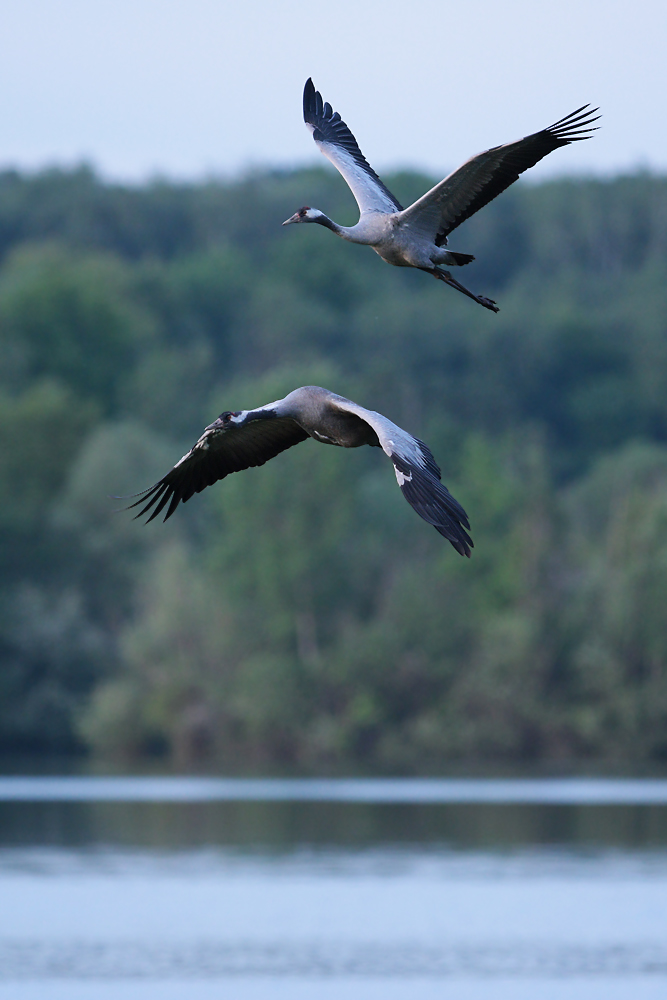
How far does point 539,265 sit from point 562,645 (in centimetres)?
5947

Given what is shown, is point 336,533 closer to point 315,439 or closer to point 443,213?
point 443,213

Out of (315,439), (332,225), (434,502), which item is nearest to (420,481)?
(434,502)

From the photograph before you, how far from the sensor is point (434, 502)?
35.2 feet

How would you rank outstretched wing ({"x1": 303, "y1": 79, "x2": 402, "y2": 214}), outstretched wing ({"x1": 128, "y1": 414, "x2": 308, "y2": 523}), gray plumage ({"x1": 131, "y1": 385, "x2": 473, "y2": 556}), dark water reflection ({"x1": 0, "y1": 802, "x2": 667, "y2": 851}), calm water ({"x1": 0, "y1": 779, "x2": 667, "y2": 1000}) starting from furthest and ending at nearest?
dark water reflection ({"x1": 0, "y1": 802, "x2": 667, "y2": 851}) < calm water ({"x1": 0, "y1": 779, "x2": 667, "y2": 1000}) < outstretched wing ({"x1": 303, "y1": 79, "x2": 402, "y2": 214}) < outstretched wing ({"x1": 128, "y1": 414, "x2": 308, "y2": 523}) < gray plumage ({"x1": 131, "y1": 385, "x2": 473, "y2": 556})

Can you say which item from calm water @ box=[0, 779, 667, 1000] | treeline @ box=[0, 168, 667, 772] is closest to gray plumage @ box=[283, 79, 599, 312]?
calm water @ box=[0, 779, 667, 1000]

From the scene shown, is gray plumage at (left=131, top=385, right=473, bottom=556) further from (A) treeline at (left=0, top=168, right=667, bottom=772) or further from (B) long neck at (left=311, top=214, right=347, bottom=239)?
(A) treeline at (left=0, top=168, right=667, bottom=772)

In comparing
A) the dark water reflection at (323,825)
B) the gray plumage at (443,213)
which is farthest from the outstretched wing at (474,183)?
the dark water reflection at (323,825)

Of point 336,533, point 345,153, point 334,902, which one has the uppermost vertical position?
point 336,533

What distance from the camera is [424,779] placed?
71188mm

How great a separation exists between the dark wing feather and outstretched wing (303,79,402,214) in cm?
311

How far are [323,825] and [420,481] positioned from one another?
159ft

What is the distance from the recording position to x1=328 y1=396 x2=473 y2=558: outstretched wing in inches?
410

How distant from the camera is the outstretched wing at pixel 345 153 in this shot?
13.9 meters

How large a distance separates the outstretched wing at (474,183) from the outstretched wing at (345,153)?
548 millimetres
